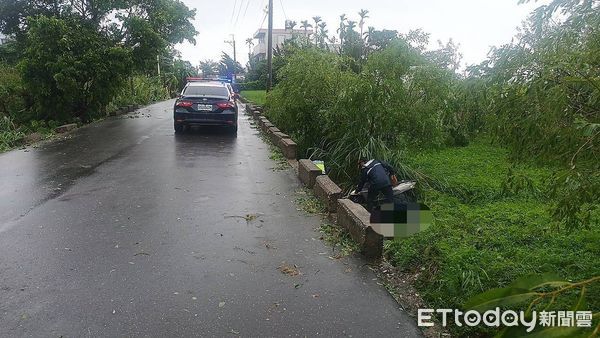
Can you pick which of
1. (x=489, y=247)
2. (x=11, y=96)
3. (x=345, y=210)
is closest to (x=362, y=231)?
(x=345, y=210)

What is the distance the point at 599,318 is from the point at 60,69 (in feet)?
58.4

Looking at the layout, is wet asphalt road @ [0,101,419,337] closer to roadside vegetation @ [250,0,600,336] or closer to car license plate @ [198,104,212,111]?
roadside vegetation @ [250,0,600,336]

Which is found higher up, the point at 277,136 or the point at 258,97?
the point at 258,97

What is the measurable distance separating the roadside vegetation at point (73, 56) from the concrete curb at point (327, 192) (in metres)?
9.72

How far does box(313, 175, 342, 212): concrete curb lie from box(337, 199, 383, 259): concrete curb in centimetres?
66

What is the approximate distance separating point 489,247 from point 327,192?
91.5 inches

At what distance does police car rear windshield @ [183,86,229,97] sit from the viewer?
14516 millimetres

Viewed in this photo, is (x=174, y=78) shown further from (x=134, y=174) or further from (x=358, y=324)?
(x=358, y=324)

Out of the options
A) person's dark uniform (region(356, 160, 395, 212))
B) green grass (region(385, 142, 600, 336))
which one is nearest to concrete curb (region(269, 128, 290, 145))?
green grass (region(385, 142, 600, 336))

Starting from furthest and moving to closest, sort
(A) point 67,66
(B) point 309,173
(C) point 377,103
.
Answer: (A) point 67,66
(C) point 377,103
(B) point 309,173

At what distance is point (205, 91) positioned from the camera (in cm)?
1477

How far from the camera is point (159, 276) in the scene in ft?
14.3

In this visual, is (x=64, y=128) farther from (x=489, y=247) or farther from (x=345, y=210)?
(x=489, y=247)

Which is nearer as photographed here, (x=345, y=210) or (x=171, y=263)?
(x=171, y=263)
